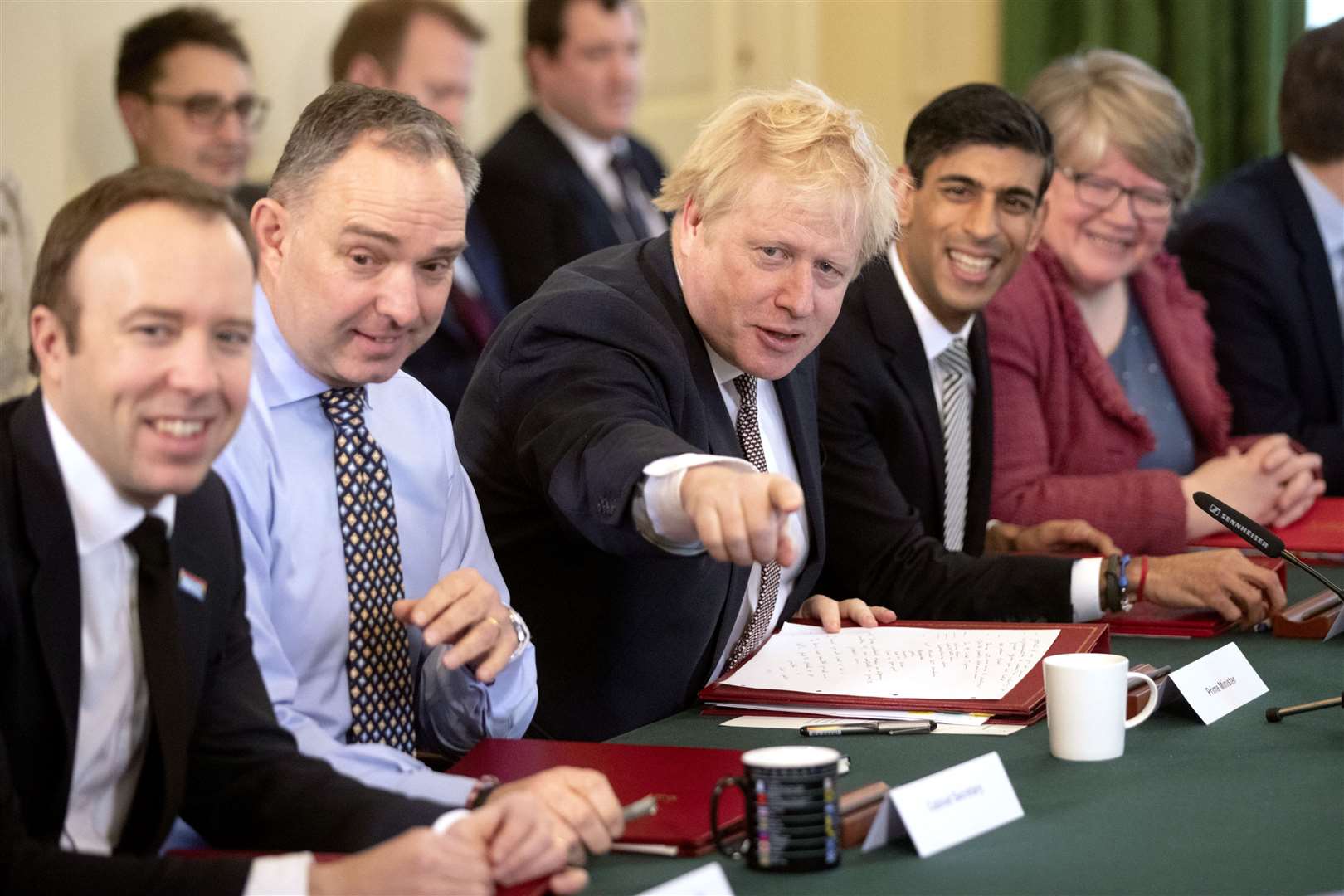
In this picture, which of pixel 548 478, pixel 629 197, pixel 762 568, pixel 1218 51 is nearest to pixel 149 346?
pixel 548 478

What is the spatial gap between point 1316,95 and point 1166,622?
1.95m

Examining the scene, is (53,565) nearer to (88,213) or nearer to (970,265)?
A: (88,213)

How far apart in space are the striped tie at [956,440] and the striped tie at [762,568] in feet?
2.00

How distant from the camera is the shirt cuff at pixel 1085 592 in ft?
7.93

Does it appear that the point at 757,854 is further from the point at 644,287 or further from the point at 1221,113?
the point at 1221,113

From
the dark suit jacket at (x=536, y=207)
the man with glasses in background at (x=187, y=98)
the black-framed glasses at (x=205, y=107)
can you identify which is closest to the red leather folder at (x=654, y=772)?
the man with glasses in background at (x=187, y=98)

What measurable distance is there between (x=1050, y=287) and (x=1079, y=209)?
0.17m

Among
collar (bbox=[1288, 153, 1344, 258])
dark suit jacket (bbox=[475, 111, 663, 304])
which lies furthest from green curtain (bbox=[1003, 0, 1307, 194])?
dark suit jacket (bbox=[475, 111, 663, 304])

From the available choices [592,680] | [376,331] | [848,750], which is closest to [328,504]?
[376,331]

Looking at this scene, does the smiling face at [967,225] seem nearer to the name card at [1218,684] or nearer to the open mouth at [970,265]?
the open mouth at [970,265]

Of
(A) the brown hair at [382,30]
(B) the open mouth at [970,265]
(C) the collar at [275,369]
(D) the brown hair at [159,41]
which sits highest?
(A) the brown hair at [382,30]

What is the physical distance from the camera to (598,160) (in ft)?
17.5

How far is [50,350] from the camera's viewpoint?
1.31 meters

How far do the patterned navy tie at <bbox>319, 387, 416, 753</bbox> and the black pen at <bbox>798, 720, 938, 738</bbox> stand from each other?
1.54 ft
